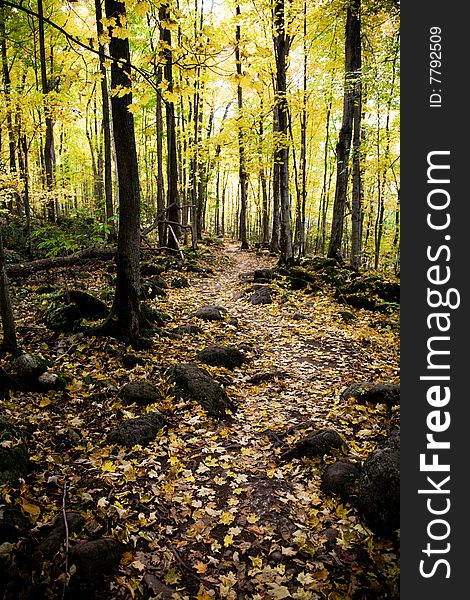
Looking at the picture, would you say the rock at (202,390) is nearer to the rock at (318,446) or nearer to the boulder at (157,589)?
the rock at (318,446)

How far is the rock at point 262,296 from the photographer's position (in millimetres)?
10797

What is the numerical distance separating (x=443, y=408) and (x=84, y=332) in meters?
6.03

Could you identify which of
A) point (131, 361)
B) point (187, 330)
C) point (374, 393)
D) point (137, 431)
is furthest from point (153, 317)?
point (374, 393)

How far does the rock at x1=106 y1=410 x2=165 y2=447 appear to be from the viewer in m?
4.56

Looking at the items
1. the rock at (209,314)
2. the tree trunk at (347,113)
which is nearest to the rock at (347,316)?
the rock at (209,314)

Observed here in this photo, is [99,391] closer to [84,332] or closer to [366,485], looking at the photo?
[84,332]

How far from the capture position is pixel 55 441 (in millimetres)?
4375

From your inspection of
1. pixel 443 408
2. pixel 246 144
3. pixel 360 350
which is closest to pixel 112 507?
pixel 443 408

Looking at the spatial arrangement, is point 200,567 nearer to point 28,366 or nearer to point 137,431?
point 137,431

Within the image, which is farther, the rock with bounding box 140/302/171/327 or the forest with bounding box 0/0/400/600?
the rock with bounding box 140/302/171/327

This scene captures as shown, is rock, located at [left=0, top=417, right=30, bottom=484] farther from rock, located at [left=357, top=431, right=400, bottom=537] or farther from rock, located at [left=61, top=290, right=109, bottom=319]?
rock, located at [left=61, top=290, right=109, bottom=319]

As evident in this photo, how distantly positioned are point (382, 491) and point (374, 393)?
2213 mm

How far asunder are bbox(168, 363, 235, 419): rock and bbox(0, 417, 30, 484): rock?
7.36ft

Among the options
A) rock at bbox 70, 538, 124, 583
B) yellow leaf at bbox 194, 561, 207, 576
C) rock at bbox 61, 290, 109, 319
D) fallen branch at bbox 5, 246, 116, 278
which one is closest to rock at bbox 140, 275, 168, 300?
rock at bbox 61, 290, 109, 319
